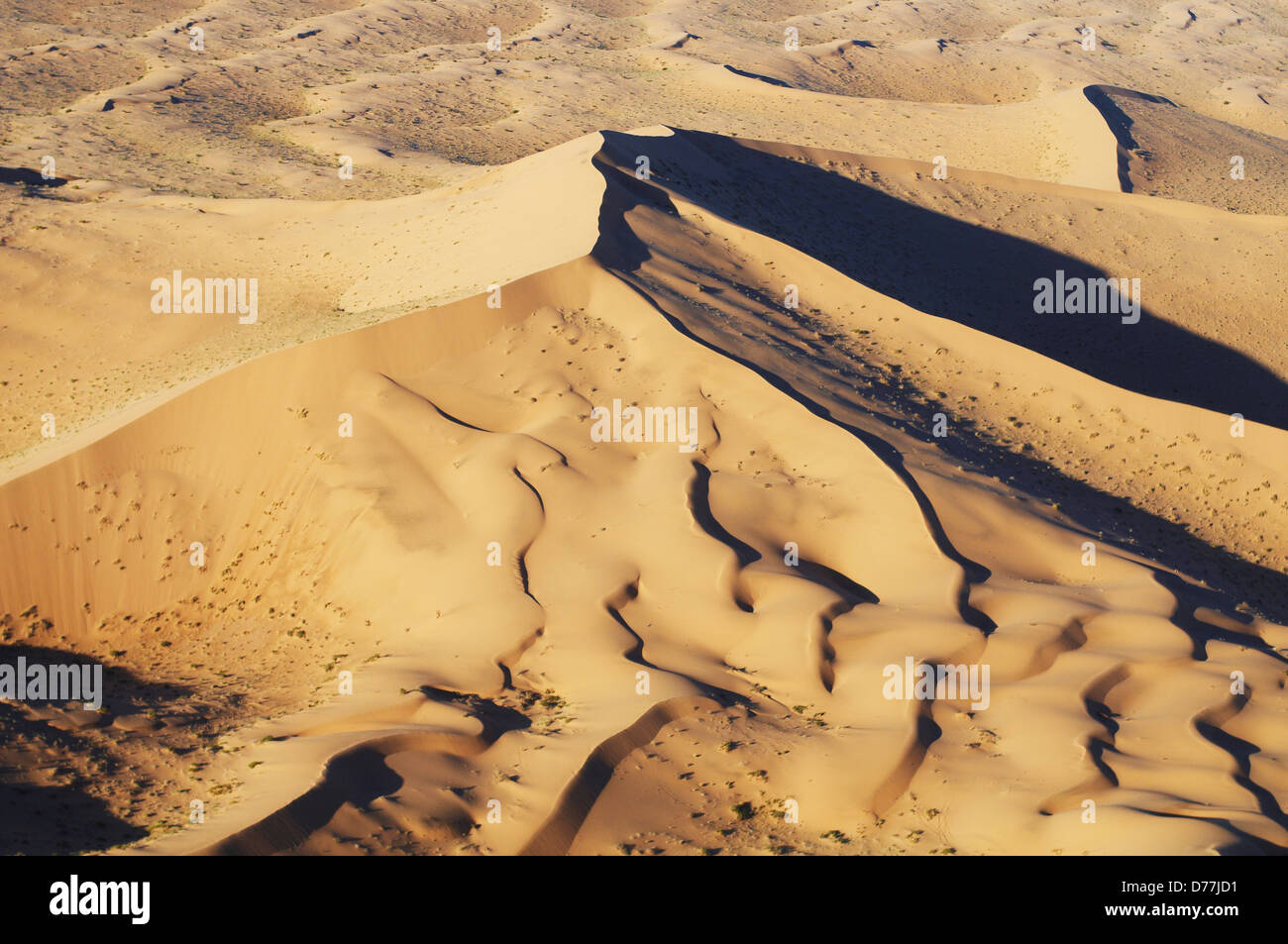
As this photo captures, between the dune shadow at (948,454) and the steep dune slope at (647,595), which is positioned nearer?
the steep dune slope at (647,595)

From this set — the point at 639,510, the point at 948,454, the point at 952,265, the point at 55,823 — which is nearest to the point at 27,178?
the point at 639,510

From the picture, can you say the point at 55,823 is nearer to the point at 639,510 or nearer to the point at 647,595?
the point at 647,595

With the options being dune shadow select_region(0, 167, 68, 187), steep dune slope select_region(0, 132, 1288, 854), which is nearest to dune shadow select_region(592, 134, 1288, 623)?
steep dune slope select_region(0, 132, 1288, 854)

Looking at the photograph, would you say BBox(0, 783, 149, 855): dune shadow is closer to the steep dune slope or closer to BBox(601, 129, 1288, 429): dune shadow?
the steep dune slope

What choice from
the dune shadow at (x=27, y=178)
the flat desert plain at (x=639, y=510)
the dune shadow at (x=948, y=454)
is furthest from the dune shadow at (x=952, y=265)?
the dune shadow at (x=27, y=178)

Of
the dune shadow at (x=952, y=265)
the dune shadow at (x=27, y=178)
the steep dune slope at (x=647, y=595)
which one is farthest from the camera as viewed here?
the dune shadow at (x=27, y=178)

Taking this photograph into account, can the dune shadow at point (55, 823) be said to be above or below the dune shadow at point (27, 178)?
below

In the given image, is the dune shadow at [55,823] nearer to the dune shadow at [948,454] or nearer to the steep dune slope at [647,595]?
the steep dune slope at [647,595]
